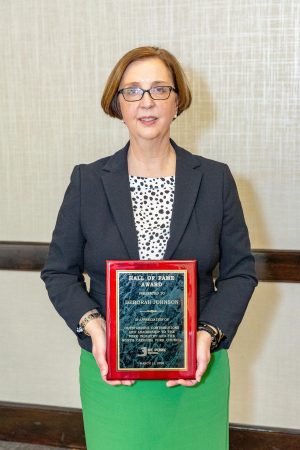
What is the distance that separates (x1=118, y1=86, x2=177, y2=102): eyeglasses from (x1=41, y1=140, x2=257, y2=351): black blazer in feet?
0.64

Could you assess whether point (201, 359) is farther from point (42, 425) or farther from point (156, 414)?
point (42, 425)

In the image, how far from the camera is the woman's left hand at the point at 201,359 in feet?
4.60

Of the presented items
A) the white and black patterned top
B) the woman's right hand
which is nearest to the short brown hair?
the white and black patterned top

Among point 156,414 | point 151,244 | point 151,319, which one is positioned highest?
point 151,244


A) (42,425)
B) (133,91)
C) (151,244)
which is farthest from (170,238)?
(42,425)

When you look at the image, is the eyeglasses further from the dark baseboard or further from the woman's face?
the dark baseboard

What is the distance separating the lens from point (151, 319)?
4.47 feet

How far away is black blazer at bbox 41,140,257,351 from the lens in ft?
4.97

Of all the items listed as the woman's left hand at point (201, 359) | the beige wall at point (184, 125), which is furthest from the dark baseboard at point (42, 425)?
the woman's left hand at point (201, 359)

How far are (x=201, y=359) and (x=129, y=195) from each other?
49cm

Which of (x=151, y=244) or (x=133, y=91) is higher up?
(x=133, y=91)

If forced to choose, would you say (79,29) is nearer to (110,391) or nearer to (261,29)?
(261,29)

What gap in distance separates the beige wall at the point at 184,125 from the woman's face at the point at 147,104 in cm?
76

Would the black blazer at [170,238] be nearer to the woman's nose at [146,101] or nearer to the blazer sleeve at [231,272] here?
the blazer sleeve at [231,272]
